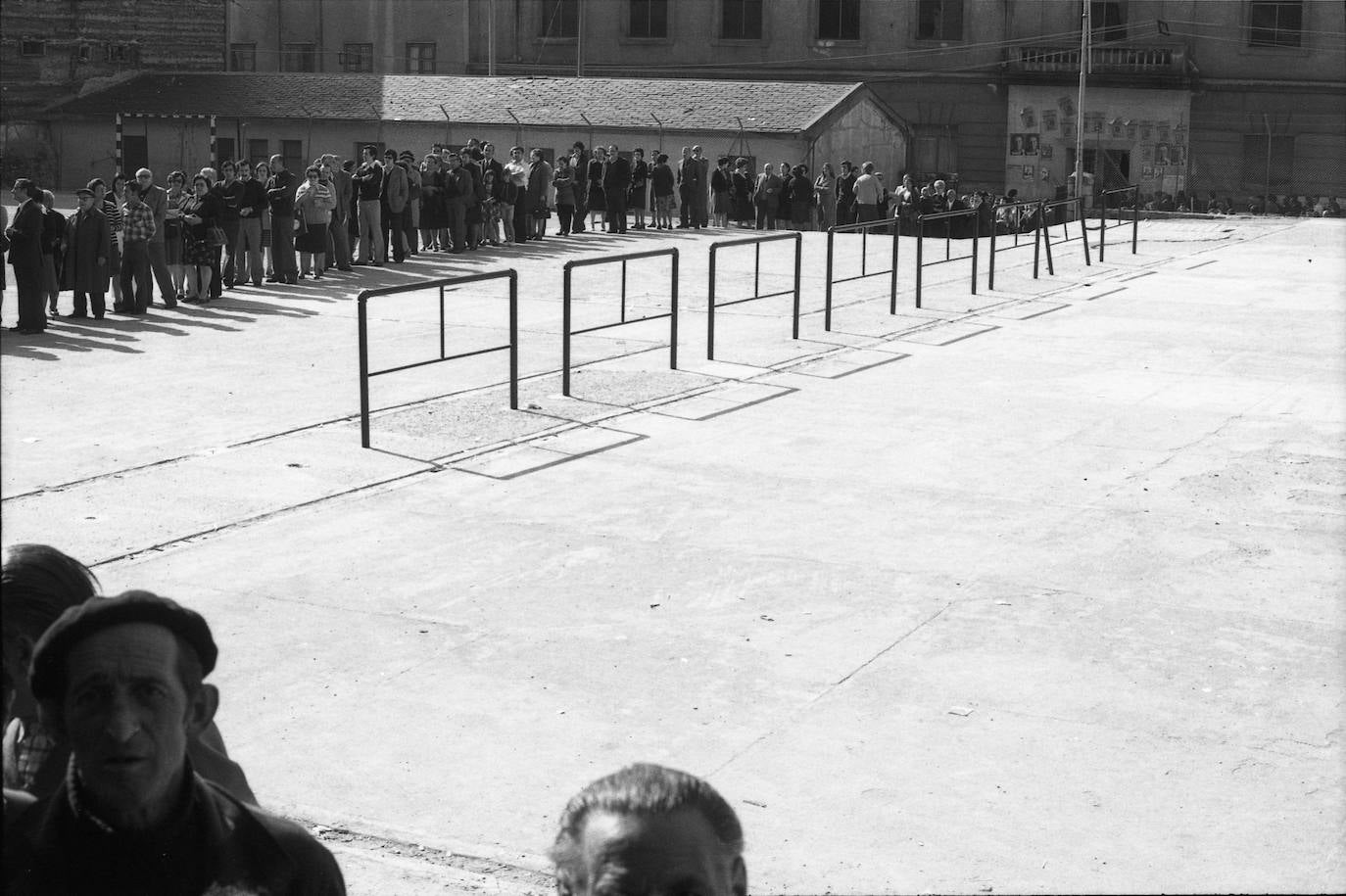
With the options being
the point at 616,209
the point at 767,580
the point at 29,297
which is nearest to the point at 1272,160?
the point at 616,209

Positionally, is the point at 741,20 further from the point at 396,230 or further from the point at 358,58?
the point at 396,230

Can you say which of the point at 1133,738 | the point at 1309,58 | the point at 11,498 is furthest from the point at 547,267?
the point at 1309,58

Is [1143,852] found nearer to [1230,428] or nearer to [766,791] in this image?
[766,791]

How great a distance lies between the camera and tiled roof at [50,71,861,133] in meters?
42.0

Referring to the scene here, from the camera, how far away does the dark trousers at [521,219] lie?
28.6m

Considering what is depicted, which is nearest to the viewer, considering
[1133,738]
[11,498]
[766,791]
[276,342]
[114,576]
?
[766,791]

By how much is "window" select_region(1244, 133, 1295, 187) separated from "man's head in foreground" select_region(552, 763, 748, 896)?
52.7 m

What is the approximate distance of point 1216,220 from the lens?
39.2 m

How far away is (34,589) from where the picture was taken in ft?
7.91

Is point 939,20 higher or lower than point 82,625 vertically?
higher

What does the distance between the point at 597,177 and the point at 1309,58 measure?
2806 cm

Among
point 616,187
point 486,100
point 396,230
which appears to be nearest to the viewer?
point 396,230

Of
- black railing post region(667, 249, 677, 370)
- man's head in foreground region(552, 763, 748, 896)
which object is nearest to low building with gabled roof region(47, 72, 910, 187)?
black railing post region(667, 249, 677, 370)

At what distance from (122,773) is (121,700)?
75 millimetres
